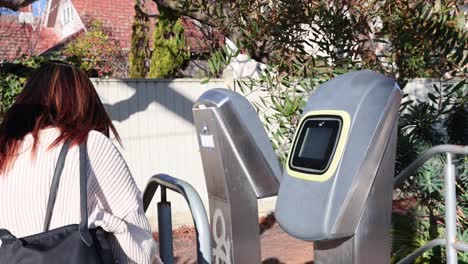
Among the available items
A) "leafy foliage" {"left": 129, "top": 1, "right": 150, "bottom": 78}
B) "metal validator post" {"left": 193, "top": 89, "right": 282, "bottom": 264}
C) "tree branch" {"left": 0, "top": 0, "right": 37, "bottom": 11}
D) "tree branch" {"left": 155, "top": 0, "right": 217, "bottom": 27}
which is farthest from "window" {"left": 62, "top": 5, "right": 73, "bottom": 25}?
"metal validator post" {"left": 193, "top": 89, "right": 282, "bottom": 264}

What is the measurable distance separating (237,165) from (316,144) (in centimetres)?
99

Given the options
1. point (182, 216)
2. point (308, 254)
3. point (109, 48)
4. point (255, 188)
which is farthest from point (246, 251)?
point (109, 48)

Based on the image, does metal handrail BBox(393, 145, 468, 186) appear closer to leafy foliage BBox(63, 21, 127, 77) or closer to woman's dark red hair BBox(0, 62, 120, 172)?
woman's dark red hair BBox(0, 62, 120, 172)

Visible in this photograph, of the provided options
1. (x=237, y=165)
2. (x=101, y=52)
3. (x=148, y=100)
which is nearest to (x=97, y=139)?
(x=237, y=165)

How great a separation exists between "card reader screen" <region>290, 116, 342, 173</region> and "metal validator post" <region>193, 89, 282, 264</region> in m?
0.82

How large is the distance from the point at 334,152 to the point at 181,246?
4.88 m

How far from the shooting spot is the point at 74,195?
194 cm

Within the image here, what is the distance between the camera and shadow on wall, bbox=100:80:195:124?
693cm

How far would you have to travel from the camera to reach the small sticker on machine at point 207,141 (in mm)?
3398

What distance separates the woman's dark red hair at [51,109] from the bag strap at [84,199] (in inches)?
4.0

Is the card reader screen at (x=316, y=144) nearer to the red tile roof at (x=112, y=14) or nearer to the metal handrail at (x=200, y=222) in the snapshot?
the metal handrail at (x=200, y=222)

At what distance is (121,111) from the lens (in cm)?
695

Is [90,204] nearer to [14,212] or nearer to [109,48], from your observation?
[14,212]

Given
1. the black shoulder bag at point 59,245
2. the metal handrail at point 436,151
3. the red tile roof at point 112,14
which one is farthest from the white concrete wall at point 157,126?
the red tile roof at point 112,14
